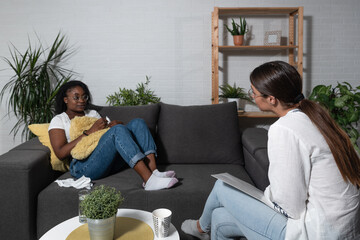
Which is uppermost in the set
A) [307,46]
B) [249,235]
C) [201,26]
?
[201,26]

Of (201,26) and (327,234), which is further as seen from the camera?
(201,26)

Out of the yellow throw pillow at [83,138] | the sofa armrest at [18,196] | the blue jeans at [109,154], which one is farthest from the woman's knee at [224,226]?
the sofa armrest at [18,196]

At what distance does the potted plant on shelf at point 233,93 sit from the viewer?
9.72 feet

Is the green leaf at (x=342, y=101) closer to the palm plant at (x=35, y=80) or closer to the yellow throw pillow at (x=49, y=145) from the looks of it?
the yellow throw pillow at (x=49, y=145)

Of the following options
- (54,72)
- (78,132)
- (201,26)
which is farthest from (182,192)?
(54,72)

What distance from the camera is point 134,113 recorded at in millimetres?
2617

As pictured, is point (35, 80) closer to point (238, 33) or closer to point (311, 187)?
point (238, 33)

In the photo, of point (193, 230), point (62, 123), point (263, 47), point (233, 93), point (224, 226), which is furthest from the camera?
point (233, 93)

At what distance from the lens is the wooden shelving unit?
112 inches

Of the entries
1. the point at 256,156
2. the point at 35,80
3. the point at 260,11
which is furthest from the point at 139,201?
the point at 260,11

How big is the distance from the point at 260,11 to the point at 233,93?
2.68ft

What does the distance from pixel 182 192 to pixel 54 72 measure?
2019 mm

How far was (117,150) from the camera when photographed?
81.4 inches

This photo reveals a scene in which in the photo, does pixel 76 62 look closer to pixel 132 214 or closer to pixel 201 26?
pixel 201 26
